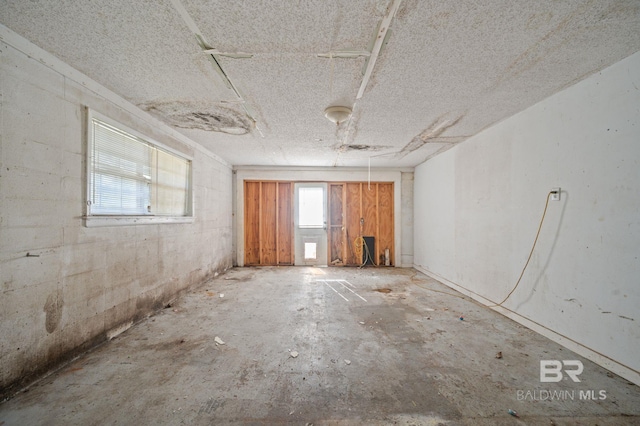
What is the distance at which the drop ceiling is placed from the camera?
57.0 inches

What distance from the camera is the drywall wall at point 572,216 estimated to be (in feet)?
6.18

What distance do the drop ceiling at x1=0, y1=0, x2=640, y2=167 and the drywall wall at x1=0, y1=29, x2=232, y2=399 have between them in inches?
8.9

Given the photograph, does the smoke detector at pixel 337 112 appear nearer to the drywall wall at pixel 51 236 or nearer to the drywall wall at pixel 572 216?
the drywall wall at pixel 572 216

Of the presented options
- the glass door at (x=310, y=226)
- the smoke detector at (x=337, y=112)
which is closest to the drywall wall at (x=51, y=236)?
the smoke detector at (x=337, y=112)

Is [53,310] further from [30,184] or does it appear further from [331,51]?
[331,51]

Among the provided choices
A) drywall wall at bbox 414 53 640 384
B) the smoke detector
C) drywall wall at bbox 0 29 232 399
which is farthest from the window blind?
drywall wall at bbox 414 53 640 384

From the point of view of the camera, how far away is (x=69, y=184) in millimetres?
2062

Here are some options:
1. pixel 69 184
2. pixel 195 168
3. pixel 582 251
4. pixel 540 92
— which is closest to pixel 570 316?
pixel 582 251

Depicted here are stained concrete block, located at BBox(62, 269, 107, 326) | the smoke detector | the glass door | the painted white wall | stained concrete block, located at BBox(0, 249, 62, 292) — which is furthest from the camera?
the glass door

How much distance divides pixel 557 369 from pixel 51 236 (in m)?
4.18

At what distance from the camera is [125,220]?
104 inches

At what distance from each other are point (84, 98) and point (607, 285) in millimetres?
4752

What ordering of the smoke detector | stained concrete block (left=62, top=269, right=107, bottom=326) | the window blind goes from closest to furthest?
stained concrete block (left=62, top=269, right=107, bottom=326), the window blind, the smoke detector

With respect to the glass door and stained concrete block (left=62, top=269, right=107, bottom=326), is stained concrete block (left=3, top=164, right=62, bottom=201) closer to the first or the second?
stained concrete block (left=62, top=269, right=107, bottom=326)
